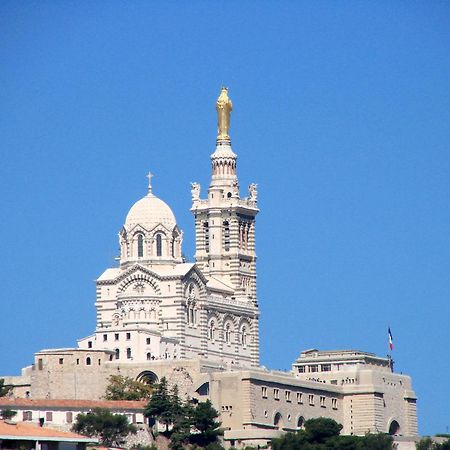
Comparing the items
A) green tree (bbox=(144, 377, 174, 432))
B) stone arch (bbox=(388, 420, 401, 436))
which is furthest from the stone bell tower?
green tree (bbox=(144, 377, 174, 432))

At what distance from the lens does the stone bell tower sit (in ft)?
579

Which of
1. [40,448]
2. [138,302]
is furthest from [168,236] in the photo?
[40,448]

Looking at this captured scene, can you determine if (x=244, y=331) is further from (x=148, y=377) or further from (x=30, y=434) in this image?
(x=30, y=434)

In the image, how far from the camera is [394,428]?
170 meters

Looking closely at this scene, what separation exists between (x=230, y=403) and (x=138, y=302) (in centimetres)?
1444

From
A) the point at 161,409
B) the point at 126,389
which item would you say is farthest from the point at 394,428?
the point at 161,409

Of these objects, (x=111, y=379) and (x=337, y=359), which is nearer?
(x=111, y=379)

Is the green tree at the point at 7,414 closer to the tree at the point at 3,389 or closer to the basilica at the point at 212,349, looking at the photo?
the basilica at the point at 212,349

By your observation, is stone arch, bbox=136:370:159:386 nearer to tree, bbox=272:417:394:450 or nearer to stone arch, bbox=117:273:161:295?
stone arch, bbox=117:273:161:295

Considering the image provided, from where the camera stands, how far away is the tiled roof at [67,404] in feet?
472

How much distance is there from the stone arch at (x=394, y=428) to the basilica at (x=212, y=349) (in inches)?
5.9

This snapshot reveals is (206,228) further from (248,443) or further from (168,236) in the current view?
(248,443)

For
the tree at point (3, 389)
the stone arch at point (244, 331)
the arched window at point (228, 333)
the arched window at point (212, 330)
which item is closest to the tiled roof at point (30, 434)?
the tree at point (3, 389)

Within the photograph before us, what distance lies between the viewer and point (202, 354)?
167m
